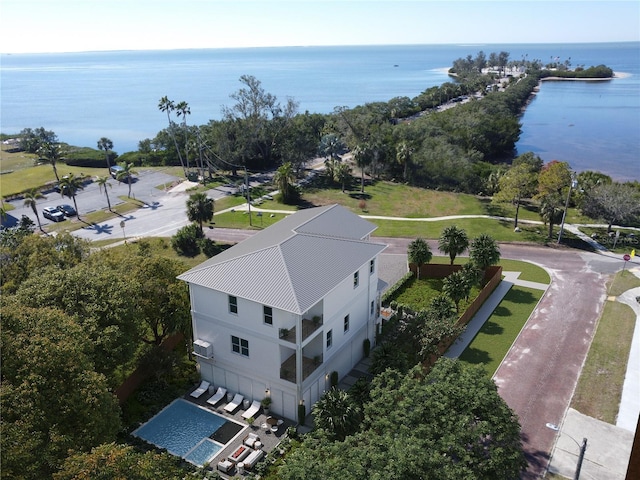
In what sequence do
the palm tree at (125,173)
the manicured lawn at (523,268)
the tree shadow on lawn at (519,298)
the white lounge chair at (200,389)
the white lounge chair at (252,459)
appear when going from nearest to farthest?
the white lounge chair at (252,459)
the white lounge chair at (200,389)
the tree shadow on lawn at (519,298)
the manicured lawn at (523,268)
the palm tree at (125,173)

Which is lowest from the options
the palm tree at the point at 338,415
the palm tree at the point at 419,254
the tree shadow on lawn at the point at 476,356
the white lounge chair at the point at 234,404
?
the white lounge chair at the point at 234,404

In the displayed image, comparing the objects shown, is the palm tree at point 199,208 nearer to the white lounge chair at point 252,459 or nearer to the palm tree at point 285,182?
the palm tree at point 285,182

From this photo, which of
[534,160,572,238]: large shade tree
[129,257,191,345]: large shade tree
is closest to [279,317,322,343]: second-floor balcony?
[129,257,191,345]: large shade tree

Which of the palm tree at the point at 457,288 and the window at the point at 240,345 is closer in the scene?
the window at the point at 240,345

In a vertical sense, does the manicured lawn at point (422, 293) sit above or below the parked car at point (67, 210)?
above

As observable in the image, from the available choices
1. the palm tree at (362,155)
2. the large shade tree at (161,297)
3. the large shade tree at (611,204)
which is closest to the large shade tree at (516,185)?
the large shade tree at (611,204)

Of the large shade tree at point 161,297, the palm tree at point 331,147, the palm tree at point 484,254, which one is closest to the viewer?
the large shade tree at point 161,297

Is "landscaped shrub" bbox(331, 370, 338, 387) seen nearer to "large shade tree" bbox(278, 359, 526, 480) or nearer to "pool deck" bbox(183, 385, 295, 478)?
"pool deck" bbox(183, 385, 295, 478)
